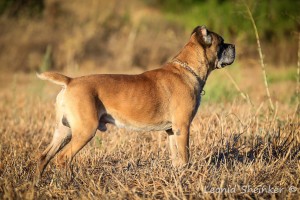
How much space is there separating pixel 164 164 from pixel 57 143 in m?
1.42

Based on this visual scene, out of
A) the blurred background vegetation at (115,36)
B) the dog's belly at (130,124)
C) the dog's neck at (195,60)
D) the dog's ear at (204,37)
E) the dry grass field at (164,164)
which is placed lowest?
the dry grass field at (164,164)

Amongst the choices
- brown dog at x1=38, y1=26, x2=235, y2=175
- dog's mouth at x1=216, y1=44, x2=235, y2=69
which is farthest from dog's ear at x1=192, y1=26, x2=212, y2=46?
dog's mouth at x1=216, y1=44, x2=235, y2=69

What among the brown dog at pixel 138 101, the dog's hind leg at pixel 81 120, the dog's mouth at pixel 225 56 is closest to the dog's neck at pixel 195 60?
the brown dog at pixel 138 101

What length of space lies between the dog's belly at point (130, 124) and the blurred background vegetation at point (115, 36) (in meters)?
10.3

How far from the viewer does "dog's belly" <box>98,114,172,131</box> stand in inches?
247

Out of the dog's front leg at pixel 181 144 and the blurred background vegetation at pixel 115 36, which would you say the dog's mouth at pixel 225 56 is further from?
the blurred background vegetation at pixel 115 36

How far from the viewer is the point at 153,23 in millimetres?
22953

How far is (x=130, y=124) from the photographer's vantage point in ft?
21.1

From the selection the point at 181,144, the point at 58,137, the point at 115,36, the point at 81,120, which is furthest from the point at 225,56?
the point at 115,36

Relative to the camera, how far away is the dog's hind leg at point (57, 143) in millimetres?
6207

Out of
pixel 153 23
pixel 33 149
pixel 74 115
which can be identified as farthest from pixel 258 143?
pixel 153 23

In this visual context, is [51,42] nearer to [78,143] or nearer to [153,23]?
[153,23]

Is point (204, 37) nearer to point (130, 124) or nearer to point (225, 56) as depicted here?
point (225, 56)

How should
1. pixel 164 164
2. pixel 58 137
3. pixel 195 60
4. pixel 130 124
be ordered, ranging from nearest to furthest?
pixel 58 137 → pixel 130 124 → pixel 164 164 → pixel 195 60
